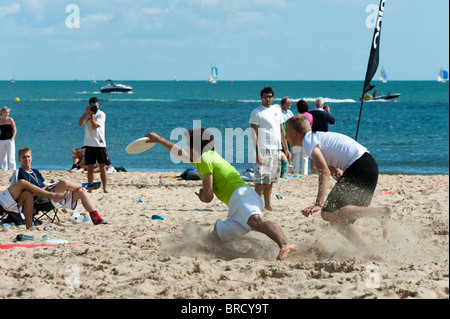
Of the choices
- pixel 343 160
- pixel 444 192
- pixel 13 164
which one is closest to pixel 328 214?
pixel 343 160

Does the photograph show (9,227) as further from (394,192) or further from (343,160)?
(394,192)

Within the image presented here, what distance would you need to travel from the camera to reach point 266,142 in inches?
311

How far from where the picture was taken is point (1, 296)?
A: 4.17 meters

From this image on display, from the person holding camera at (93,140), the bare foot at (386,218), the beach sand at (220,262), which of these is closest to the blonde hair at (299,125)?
the bare foot at (386,218)

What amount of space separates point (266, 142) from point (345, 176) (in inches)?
120

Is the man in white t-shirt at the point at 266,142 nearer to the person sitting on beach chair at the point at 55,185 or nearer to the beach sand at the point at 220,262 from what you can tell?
the beach sand at the point at 220,262

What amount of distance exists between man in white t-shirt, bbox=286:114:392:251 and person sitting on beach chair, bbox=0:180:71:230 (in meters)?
3.44

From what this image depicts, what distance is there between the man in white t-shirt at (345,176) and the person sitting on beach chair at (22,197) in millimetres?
3441

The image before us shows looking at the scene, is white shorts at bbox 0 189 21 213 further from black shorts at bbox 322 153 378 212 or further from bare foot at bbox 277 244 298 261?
black shorts at bbox 322 153 378 212

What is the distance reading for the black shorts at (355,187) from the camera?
4848 mm

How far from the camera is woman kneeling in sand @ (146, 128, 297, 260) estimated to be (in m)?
4.92
